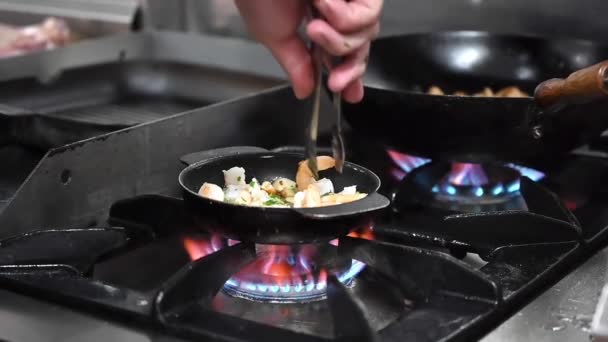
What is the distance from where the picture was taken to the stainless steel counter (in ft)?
2.21

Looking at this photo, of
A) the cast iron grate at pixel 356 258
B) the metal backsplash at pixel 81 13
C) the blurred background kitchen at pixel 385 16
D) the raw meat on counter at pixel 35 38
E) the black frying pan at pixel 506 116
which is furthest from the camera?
the metal backsplash at pixel 81 13

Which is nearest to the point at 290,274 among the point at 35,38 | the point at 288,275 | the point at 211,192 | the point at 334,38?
the point at 288,275

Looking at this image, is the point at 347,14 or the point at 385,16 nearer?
the point at 347,14

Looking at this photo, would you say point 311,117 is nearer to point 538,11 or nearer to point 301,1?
point 301,1

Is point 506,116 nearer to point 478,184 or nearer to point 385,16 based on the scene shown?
point 478,184

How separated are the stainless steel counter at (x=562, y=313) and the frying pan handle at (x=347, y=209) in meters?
0.14

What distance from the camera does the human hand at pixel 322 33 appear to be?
2.30 feet

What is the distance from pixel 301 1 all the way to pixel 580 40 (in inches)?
20.9

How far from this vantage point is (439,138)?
939mm

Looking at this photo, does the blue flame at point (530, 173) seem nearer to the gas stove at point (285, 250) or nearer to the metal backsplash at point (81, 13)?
the gas stove at point (285, 250)

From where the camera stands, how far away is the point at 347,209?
71 centimetres

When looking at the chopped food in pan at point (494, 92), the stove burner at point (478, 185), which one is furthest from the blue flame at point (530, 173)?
the chopped food in pan at point (494, 92)

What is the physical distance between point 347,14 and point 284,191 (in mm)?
206

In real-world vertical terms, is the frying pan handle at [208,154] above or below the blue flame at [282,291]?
above
